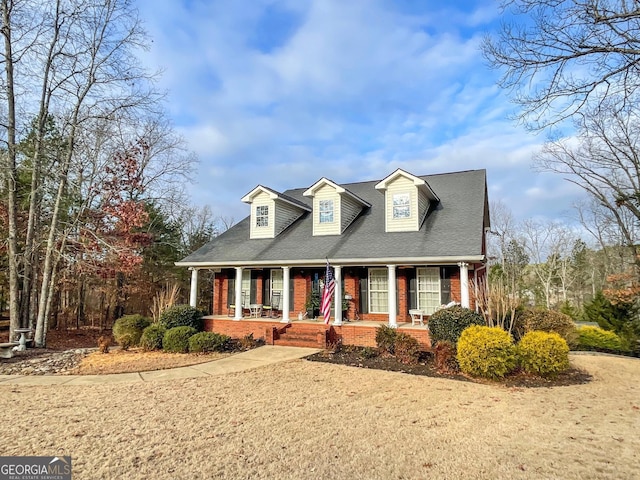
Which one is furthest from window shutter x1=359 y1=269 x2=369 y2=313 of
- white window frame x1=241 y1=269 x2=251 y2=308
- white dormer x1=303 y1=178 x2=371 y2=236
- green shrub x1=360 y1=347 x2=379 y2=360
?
white window frame x1=241 y1=269 x2=251 y2=308

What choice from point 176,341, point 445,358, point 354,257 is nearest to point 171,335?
point 176,341

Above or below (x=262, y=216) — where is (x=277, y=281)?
below

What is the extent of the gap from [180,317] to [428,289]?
920cm

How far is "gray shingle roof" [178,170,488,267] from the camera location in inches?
473

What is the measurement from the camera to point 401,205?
46.6 feet

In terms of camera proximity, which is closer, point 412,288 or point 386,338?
point 386,338

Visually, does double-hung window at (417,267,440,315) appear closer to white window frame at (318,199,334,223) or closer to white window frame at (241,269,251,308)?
white window frame at (318,199,334,223)

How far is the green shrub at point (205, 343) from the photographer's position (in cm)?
1101

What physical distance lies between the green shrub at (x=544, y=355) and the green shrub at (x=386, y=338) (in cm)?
337

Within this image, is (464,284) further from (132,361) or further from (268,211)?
(132,361)

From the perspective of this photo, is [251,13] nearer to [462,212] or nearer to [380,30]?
[380,30]

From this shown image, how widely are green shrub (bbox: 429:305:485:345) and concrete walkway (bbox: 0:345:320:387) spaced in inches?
152

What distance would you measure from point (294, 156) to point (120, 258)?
45.6ft

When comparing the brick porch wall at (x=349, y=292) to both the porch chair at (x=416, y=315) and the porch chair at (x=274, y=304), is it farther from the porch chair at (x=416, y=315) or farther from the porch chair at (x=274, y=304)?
the porch chair at (x=274, y=304)
